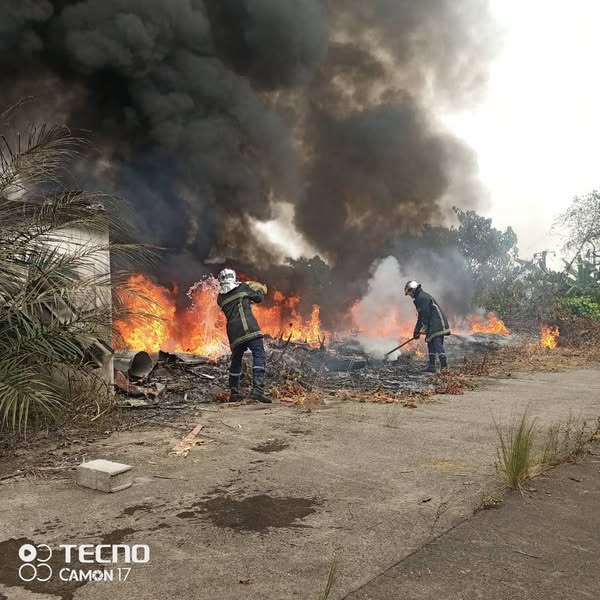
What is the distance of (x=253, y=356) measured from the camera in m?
7.21

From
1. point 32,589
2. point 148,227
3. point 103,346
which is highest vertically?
point 148,227

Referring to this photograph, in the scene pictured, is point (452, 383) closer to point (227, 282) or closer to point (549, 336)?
point (227, 282)

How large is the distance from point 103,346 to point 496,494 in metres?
4.89

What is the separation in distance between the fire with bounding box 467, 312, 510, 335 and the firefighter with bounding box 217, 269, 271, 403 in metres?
12.1

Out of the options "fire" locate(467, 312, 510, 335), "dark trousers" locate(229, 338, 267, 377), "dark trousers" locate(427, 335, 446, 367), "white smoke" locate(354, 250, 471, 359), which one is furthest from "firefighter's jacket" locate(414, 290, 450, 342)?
"fire" locate(467, 312, 510, 335)

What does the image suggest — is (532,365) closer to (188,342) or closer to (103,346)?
(188,342)

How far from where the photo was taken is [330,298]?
21219mm

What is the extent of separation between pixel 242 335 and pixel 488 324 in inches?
530

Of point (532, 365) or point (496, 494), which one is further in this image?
point (532, 365)

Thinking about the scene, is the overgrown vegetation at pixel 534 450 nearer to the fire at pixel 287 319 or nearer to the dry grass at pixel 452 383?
the dry grass at pixel 452 383

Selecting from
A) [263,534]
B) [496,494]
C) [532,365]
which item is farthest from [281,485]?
[532,365]

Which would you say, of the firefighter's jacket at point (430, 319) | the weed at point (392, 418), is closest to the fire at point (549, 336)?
the firefighter's jacket at point (430, 319)

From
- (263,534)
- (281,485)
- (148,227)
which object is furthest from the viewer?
(148,227)

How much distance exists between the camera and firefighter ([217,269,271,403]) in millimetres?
7102
